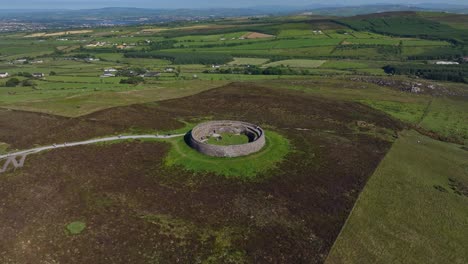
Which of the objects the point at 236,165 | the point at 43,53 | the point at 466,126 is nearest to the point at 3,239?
the point at 236,165

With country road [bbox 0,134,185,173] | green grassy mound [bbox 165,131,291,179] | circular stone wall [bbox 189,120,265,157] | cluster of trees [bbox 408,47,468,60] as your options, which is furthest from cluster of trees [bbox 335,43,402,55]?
country road [bbox 0,134,185,173]

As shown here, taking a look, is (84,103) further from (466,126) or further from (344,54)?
(344,54)

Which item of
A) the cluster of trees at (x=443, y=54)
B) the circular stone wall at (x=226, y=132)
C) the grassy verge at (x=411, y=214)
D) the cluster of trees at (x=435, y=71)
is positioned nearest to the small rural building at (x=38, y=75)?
the circular stone wall at (x=226, y=132)

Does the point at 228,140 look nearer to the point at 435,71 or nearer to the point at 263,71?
the point at 263,71

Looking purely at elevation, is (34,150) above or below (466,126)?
above

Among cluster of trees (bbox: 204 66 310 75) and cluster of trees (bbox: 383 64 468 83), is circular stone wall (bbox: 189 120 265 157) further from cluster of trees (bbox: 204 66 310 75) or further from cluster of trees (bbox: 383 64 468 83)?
cluster of trees (bbox: 383 64 468 83)

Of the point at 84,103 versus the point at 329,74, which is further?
the point at 329,74
